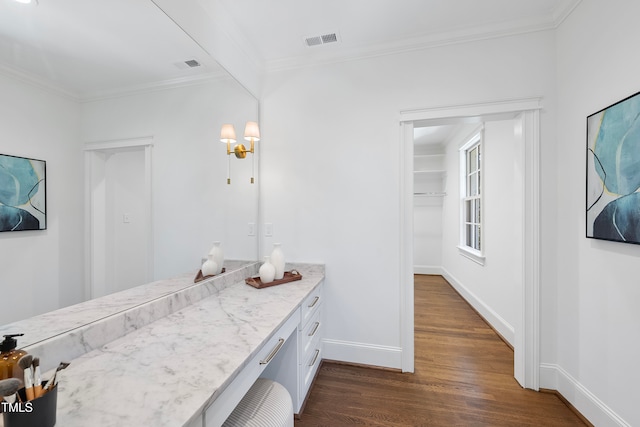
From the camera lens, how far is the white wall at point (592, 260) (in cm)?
140

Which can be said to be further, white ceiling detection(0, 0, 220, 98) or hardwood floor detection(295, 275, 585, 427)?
hardwood floor detection(295, 275, 585, 427)

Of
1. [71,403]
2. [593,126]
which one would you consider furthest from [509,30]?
[71,403]

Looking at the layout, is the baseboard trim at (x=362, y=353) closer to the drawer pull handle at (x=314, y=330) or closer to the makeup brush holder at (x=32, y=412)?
the drawer pull handle at (x=314, y=330)

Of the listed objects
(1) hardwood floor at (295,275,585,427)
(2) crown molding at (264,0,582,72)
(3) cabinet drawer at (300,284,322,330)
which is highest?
(2) crown molding at (264,0,582,72)

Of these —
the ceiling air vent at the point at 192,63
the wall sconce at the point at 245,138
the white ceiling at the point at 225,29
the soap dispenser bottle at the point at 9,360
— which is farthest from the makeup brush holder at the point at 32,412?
the ceiling air vent at the point at 192,63

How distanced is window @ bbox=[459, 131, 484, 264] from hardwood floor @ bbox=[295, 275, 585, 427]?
1472mm

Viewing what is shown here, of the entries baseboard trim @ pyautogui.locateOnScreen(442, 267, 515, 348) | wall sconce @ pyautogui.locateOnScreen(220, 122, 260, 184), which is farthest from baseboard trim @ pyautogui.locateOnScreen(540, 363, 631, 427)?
wall sconce @ pyautogui.locateOnScreen(220, 122, 260, 184)

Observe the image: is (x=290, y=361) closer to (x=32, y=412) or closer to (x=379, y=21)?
(x=32, y=412)

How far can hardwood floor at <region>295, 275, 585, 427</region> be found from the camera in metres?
1.68

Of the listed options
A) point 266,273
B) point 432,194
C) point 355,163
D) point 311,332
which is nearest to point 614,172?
point 355,163

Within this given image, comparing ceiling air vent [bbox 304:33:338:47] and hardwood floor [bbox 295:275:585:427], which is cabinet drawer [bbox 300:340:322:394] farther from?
ceiling air vent [bbox 304:33:338:47]

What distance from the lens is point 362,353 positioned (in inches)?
89.3

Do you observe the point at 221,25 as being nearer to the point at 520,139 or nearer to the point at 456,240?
the point at 520,139

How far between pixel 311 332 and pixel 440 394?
40.7 inches
